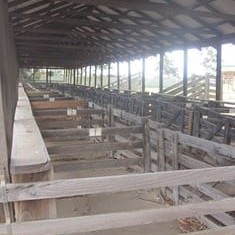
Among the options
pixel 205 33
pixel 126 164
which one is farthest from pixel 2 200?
pixel 205 33

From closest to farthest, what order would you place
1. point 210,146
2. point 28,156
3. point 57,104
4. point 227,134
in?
point 28,156 < point 210,146 < point 227,134 < point 57,104

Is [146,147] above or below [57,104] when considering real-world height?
below

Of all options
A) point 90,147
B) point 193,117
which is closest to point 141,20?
point 193,117

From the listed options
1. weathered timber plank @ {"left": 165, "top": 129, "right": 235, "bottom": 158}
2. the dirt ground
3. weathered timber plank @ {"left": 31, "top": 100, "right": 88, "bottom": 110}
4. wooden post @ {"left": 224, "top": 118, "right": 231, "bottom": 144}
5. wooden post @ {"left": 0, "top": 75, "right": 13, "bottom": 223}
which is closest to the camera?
wooden post @ {"left": 0, "top": 75, "right": 13, "bottom": 223}

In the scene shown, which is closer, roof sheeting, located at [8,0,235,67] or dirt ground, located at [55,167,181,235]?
dirt ground, located at [55,167,181,235]

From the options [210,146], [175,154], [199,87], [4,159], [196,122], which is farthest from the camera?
[199,87]

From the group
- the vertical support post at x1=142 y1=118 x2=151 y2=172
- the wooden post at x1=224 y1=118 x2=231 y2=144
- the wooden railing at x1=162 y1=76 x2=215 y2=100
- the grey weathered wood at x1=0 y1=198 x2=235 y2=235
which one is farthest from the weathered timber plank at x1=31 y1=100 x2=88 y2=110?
the wooden railing at x1=162 y1=76 x2=215 y2=100

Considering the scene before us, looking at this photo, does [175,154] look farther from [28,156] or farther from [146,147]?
[28,156]

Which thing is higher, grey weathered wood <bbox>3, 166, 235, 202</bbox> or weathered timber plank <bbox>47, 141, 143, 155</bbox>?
grey weathered wood <bbox>3, 166, 235, 202</bbox>

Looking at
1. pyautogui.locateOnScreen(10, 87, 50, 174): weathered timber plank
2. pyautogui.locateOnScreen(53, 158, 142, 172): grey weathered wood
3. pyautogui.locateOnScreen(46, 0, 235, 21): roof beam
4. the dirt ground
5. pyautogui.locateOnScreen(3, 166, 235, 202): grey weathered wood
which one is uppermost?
pyautogui.locateOnScreen(46, 0, 235, 21): roof beam

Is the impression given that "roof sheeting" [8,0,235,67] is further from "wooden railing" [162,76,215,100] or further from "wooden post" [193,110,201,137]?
"wooden railing" [162,76,215,100]

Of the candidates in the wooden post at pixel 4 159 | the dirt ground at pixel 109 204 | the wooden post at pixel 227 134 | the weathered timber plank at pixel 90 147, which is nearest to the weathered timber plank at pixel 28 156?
the wooden post at pixel 4 159

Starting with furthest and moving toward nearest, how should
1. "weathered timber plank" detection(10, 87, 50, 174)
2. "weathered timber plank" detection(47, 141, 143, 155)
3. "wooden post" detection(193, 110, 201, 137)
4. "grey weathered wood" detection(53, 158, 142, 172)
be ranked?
"wooden post" detection(193, 110, 201, 137)
"grey weathered wood" detection(53, 158, 142, 172)
"weathered timber plank" detection(47, 141, 143, 155)
"weathered timber plank" detection(10, 87, 50, 174)

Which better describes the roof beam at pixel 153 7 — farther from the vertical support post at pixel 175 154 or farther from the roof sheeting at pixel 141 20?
the vertical support post at pixel 175 154
